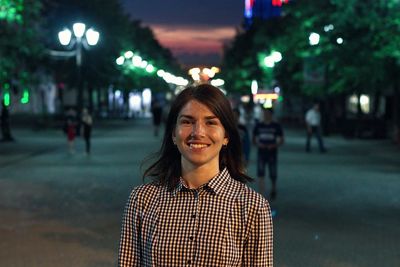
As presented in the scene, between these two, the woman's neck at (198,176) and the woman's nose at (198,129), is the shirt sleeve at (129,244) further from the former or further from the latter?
the woman's nose at (198,129)

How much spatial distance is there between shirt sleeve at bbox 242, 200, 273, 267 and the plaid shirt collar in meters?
0.18

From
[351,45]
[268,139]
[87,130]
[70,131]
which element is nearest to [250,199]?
[268,139]

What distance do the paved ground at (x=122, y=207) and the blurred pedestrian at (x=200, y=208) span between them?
5497 mm

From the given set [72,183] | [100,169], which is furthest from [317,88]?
[72,183]

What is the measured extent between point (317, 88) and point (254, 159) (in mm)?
17045

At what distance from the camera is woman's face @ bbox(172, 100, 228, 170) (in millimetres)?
3129

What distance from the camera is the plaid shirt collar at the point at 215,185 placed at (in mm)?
3133

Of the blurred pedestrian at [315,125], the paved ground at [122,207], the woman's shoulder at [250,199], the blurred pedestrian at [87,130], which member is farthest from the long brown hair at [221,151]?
the blurred pedestrian at [315,125]

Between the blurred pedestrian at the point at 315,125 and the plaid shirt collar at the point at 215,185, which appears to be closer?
the plaid shirt collar at the point at 215,185

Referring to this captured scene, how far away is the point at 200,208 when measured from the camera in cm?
312

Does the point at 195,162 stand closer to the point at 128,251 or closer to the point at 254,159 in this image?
the point at 128,251

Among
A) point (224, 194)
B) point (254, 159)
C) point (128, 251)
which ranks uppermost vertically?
point (224, 194)

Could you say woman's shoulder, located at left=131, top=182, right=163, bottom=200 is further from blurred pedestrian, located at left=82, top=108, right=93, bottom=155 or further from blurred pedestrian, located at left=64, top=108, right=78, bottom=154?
blurred pedestrian, located at left=82, top=108, right=93, bottom=155

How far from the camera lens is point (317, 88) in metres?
42.1
